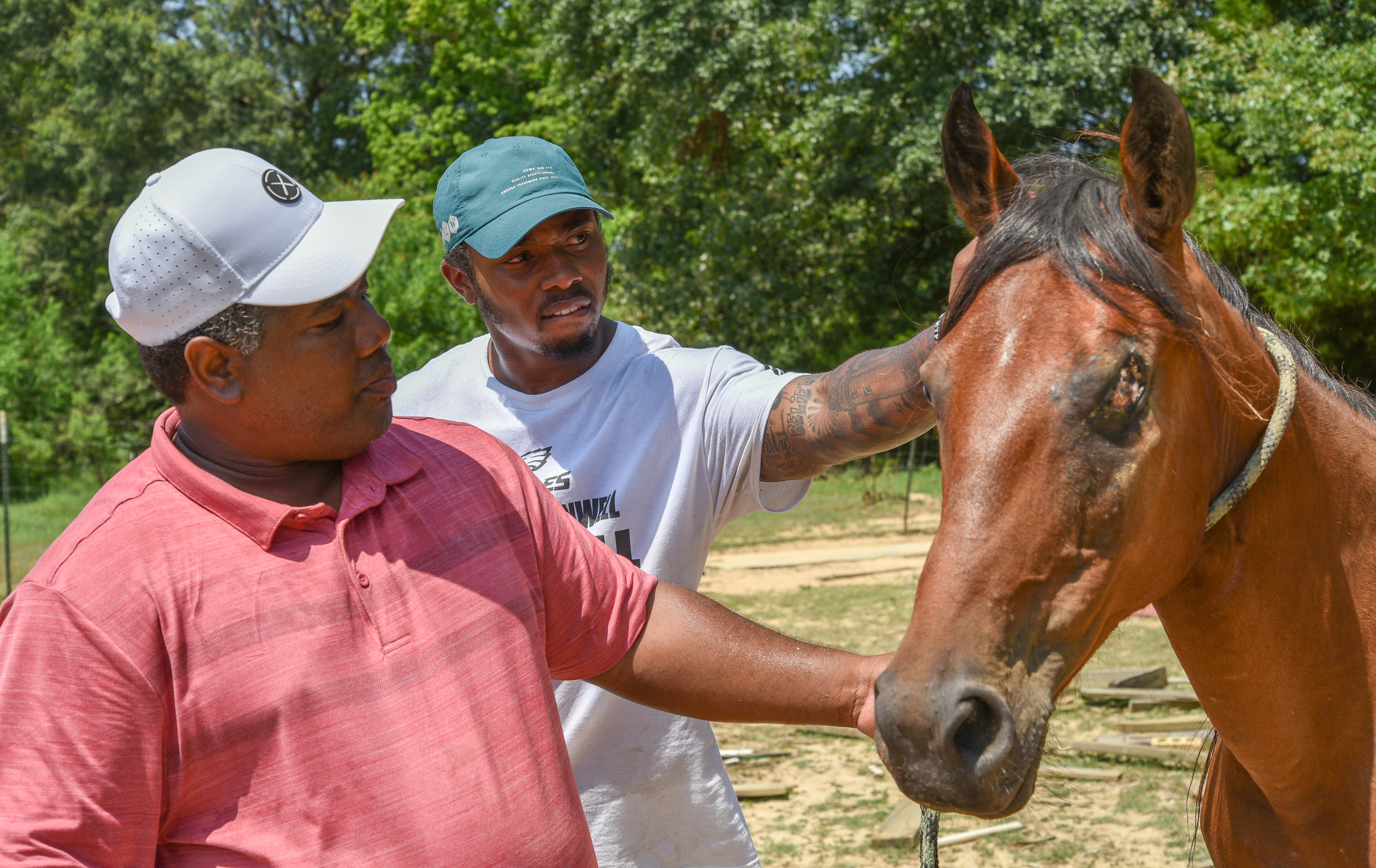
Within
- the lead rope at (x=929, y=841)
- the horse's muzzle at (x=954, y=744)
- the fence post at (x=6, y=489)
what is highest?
the horse's muzzle at (x=954, y=744)

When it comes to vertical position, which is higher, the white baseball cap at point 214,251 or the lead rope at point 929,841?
the white baseball cap at point 214,251

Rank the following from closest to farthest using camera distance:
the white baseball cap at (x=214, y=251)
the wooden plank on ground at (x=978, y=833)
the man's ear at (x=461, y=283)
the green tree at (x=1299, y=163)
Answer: the white baseball cap at (x=214, y=251) < the man's ear at (x=461, y=283) < the wooden plank on ground at (x=978, y=833) < the green tree at (x=1299, y=163)

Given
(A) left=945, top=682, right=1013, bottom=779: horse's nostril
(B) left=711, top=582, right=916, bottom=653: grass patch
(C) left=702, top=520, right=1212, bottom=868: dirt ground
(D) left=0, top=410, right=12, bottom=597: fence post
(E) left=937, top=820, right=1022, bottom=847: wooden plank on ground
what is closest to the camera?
(A) left=945, top=682, right=1013, bottom=779: horse's nostril

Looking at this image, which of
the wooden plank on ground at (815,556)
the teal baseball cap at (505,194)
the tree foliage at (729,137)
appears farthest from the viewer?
the wooden plank on ground at (815,556)

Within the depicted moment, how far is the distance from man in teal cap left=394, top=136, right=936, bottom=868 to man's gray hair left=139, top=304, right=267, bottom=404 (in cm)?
87

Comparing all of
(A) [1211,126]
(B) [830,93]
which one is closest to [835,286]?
(B) [830,93]

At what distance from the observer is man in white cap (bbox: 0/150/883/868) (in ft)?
4.42

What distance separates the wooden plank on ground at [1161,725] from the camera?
259 inches

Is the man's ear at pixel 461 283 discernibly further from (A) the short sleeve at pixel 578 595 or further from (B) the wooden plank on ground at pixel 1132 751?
(B) the wooden plank on ground at pixel 1132 751

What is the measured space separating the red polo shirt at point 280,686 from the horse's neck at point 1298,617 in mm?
1145

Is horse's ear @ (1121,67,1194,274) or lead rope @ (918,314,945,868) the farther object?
lead rope @ (918,314,945,868)

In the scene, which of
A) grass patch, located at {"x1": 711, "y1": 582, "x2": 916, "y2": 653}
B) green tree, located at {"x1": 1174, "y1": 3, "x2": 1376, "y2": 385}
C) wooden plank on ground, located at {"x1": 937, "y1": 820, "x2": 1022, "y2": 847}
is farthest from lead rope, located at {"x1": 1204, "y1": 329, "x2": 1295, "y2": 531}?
green tree, located at {"x1": 1174, "y1": 3, "x2": 1376, "y2": 385}

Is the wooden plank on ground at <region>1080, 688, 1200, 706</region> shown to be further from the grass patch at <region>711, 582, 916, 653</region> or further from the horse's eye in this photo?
the horse's eye

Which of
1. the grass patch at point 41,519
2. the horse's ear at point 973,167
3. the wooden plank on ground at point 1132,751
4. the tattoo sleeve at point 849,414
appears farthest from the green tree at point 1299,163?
the grass patch at point 41,519
